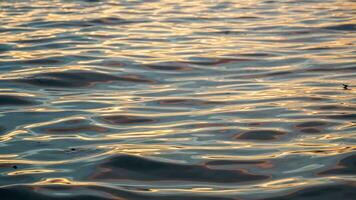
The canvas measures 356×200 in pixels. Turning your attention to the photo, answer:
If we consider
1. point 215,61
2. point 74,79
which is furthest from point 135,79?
point 215,61

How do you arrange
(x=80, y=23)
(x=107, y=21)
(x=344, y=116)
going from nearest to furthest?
(x=344, y=116) < (x=80, y=23) < (x=107, y=21)

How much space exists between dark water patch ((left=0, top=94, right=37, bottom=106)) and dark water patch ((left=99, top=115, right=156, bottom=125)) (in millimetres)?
836

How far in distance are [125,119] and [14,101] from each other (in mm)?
1148

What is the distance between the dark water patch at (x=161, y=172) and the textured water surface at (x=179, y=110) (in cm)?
1

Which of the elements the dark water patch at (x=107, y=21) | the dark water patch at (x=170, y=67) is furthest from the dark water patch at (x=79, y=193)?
the dark water patch at (x=107, y=21)

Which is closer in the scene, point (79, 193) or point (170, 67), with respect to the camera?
point (79, 193)

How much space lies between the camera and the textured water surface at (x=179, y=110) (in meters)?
4.02

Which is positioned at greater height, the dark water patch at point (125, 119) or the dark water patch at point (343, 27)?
the dark water patch at point (343, 27)

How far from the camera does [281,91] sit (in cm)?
635

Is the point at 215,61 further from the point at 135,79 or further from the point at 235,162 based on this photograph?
the point at 235,162

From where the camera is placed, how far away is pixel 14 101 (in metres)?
6.09

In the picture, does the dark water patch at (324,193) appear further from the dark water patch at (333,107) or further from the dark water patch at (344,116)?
the dark water patch at (333,107)

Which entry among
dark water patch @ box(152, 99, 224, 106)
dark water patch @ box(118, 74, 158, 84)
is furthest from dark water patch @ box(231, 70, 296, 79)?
dark water patch @ box(152, 99, 224, 106)

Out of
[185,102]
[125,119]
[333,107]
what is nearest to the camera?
[125,119]
